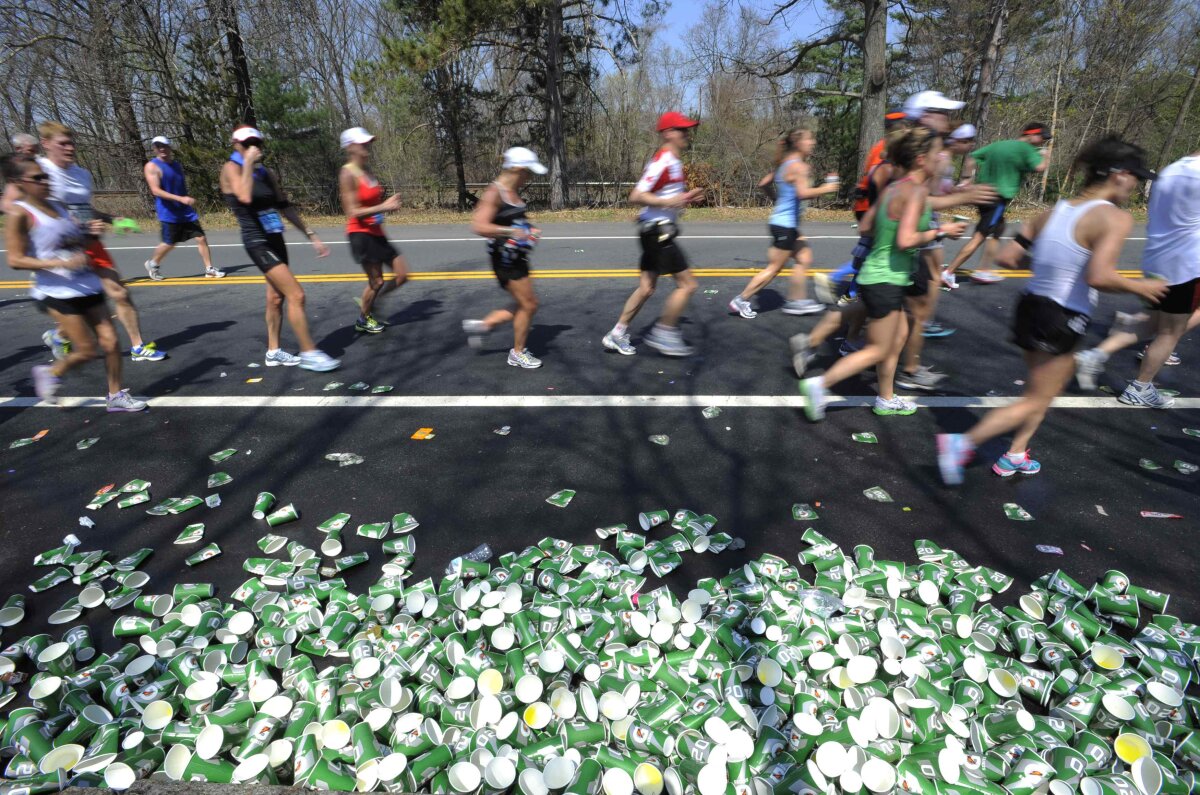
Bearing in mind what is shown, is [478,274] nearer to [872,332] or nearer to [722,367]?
[722,367]

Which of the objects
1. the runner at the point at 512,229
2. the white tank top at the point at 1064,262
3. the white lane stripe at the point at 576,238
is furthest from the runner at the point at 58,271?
the white lane stripe at the point at 576,238

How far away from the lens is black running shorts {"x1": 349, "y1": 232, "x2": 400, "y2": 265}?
6.09m

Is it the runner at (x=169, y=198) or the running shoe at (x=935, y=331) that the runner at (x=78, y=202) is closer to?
the runner at (x=169, y=198)

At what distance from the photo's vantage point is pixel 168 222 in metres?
8.60

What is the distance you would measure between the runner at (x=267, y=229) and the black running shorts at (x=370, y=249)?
0.62 meters

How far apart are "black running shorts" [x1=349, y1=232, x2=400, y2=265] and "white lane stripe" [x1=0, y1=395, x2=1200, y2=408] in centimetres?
168

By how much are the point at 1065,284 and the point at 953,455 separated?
3.31 ft

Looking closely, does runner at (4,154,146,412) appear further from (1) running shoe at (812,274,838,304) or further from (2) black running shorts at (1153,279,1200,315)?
(2) black running shorts at (1153,279,1200,315)

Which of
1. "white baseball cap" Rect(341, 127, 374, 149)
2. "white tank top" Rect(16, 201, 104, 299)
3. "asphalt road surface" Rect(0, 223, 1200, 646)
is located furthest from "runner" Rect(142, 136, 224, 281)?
"white tank top" Rect(16, 201, 104, 299)

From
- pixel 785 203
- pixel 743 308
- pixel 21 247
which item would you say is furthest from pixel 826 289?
pixel 21 247

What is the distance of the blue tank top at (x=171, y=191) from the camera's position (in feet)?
27.2

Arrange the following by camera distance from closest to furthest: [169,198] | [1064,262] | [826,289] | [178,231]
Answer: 1. [1064,262]
2. [826,289]
3. [169,198]
4. [178,231]

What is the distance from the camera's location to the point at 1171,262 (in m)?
4.25

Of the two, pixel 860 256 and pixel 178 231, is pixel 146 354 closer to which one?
pixel 178 231
